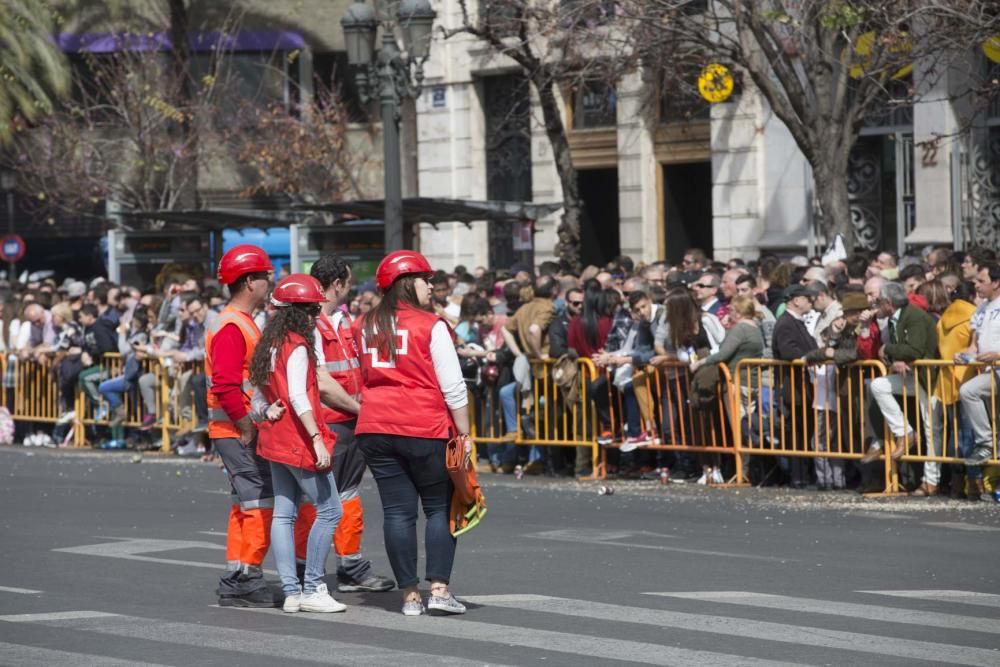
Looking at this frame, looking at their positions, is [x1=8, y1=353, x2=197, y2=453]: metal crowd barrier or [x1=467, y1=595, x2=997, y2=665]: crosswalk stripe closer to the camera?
[x1=467, y1=595, x2=997, y2=665]: crosswalk stripe

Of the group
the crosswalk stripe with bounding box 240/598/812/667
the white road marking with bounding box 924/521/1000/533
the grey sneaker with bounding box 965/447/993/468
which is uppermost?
the grey sneaker with bounding box 965/447/993/468

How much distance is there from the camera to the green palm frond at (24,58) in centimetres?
3562

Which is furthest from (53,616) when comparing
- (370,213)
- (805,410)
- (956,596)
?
(370,213)

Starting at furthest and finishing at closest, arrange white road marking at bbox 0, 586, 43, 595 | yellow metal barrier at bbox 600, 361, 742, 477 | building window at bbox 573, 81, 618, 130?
building window at bbox 573, 81, 618, 130, yellow metal barrier at bbox 600, 361, 742, 477, white road marking at bbox 0, 586, 43, 595

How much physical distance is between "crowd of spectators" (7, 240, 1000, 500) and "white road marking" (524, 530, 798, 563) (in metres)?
2.86

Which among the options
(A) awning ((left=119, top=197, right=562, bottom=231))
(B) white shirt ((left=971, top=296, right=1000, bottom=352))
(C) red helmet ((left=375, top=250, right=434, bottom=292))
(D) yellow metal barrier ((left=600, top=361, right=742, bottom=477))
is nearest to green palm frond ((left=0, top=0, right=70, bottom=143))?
(A) awning ((left=119, top=197, right=562, bottom=231))

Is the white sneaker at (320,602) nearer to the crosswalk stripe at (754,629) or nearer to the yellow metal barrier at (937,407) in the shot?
the crosswalk stripe at (754,629)

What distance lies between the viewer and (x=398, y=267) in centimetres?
952

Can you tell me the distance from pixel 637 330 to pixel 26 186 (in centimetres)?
2791

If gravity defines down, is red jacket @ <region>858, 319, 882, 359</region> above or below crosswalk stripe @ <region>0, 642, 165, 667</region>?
above

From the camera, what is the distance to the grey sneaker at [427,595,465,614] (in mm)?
9406

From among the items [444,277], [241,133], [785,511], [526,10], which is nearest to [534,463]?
[444,277]

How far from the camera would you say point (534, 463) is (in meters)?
18.6

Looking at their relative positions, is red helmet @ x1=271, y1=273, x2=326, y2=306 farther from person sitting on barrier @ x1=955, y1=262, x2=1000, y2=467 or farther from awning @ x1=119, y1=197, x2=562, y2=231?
awning @ x1=119, y1=197, x2=562, y2=231
